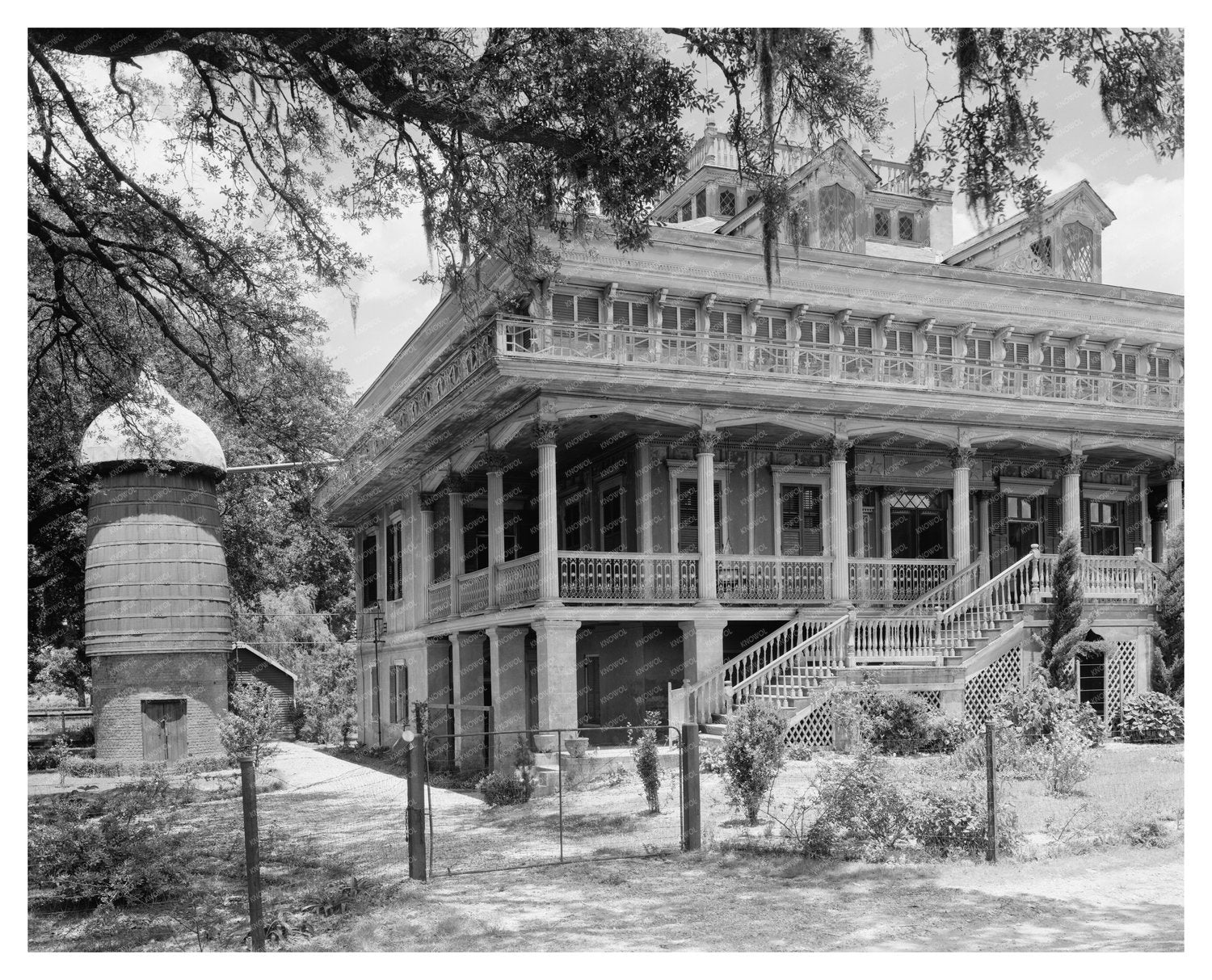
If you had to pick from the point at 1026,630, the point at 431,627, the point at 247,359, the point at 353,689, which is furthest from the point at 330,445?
the point at 353,689

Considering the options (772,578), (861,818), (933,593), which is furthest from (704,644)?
(861,818)

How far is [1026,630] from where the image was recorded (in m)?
21.6

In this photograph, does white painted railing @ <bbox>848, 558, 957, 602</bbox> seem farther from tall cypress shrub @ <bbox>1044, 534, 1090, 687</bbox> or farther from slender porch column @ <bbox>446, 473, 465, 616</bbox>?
slender porch column @ <bbox>446, 473, 465, 616</bbox>

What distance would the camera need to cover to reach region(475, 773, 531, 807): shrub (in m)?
18.3

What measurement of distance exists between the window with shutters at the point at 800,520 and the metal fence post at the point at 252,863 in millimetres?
16069

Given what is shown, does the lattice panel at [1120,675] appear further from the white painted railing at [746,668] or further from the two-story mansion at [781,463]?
the white painted railing at [746,668]

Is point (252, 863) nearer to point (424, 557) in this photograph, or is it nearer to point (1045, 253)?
point (424, 557)

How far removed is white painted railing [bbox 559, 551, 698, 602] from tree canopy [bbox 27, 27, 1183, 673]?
22.9 ft

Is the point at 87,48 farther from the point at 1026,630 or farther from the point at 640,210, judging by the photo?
the point at 1026,630

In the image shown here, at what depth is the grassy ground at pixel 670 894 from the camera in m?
9.71

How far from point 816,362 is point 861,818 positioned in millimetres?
12755

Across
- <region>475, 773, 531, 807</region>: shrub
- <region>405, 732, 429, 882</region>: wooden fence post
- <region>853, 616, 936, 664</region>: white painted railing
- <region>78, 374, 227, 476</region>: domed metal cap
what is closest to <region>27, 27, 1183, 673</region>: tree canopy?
<region>78, 374, 227, 476</region>: domed metal cap

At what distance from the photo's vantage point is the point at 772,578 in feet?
74.6

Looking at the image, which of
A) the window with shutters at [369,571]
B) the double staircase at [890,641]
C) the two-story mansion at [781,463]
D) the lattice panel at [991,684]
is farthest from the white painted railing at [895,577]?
the window with shutters at [369,571]
